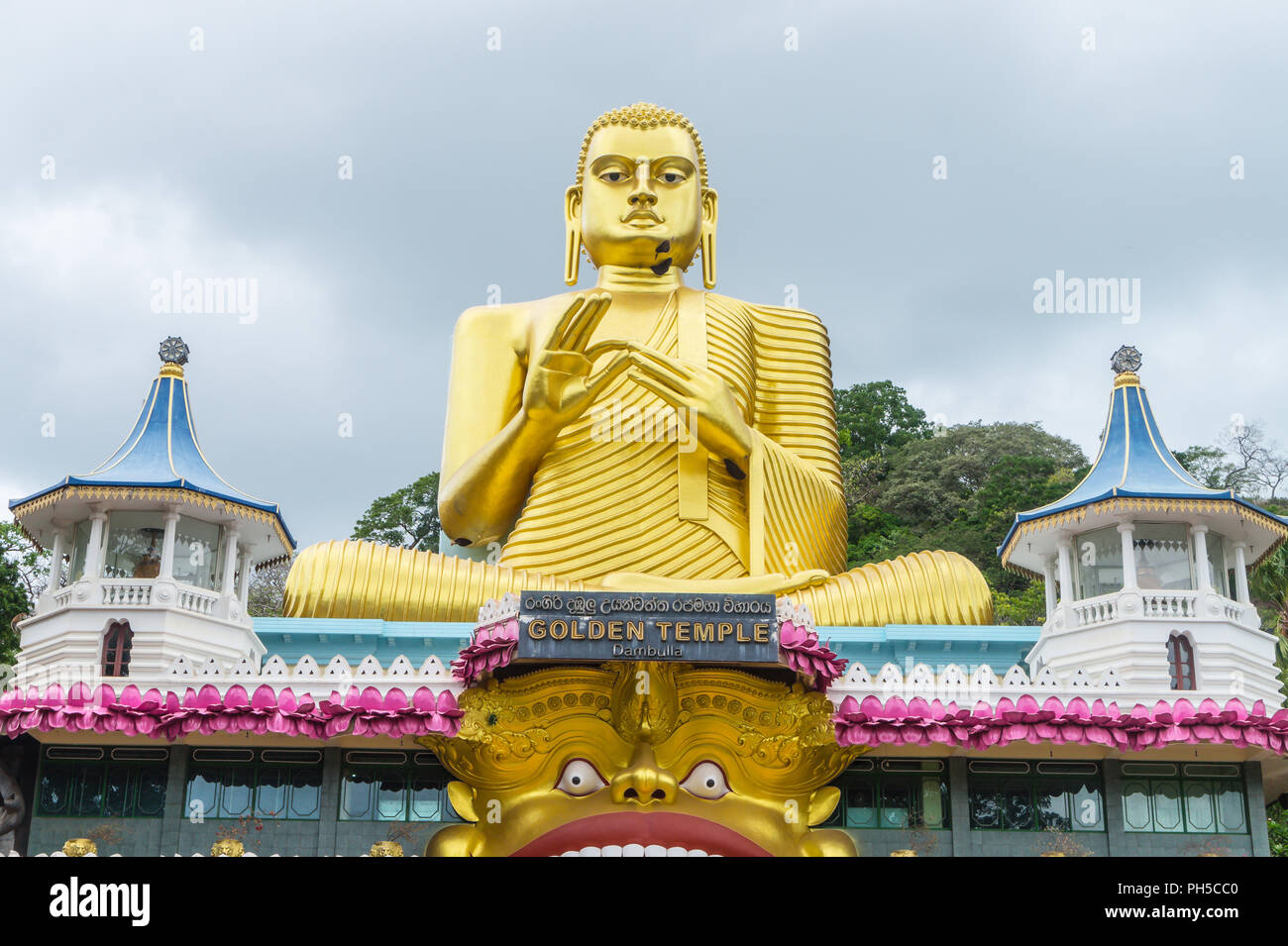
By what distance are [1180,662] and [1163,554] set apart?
120 centimetres

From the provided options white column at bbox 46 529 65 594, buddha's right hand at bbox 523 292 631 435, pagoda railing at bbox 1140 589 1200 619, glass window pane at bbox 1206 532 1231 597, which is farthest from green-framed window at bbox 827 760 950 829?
white column at bbox 46 529 65 594

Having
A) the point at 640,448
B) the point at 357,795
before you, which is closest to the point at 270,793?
the point at 357,795

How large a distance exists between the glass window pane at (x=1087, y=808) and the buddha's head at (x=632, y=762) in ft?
6.38

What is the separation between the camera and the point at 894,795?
43.7 feet

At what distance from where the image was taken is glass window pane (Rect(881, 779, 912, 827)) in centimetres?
1323

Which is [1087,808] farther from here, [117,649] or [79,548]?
[79,548]

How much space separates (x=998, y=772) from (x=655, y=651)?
3336 mm

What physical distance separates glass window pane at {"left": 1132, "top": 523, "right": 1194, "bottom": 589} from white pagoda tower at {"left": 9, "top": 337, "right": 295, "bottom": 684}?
8365 millimetres

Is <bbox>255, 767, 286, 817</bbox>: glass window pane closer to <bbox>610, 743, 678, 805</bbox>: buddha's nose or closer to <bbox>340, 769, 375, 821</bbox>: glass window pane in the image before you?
<bbox>340, 769, 375, 821</bbox>: glass window pane

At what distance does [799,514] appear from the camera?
1593 centimetres

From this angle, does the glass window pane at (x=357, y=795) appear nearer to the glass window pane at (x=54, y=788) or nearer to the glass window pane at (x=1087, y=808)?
the glass window pane at (x=54, y=788)

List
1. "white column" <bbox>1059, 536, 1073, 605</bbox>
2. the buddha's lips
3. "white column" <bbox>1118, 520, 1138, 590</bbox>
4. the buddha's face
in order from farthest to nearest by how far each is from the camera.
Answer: the buddha's face, "white column" <bbox>1059, 536, 1073, 605</bbox>, "white column" <bbox>1118, 520, 1138, 590</bbox>, the buddha's lips
